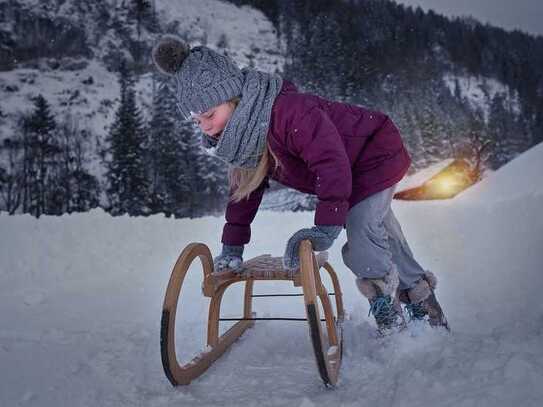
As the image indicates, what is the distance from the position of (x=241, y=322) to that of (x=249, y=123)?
1.29 meters

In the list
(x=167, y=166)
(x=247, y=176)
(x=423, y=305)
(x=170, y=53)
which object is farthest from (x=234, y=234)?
(x=167, y=166)

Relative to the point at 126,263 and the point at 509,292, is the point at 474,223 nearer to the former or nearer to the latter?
the point at 509,292

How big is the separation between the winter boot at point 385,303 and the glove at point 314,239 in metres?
0.46

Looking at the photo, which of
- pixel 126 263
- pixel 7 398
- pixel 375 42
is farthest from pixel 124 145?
pixel 375 42

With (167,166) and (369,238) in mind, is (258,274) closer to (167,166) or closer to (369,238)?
(369,238)

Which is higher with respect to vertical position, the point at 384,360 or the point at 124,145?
the point at 384,360

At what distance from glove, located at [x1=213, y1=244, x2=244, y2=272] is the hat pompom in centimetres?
94

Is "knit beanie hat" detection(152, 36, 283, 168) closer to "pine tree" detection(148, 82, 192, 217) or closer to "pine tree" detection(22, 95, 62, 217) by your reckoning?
"pine tree" detection(148, 82, 192, 217)

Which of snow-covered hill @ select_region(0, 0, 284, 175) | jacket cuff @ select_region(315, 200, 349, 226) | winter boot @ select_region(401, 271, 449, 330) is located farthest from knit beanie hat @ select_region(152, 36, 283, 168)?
snow-covered hill @ select_region(0, 0, 284, 175)

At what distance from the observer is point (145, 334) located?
2643 millimetres

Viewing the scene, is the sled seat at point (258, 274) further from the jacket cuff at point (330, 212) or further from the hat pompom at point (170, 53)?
the hat pompom at point (170, 53)

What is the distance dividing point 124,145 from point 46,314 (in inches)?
870

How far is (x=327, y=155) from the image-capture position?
178 cm

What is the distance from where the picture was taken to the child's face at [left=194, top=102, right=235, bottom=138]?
1.99 meters
